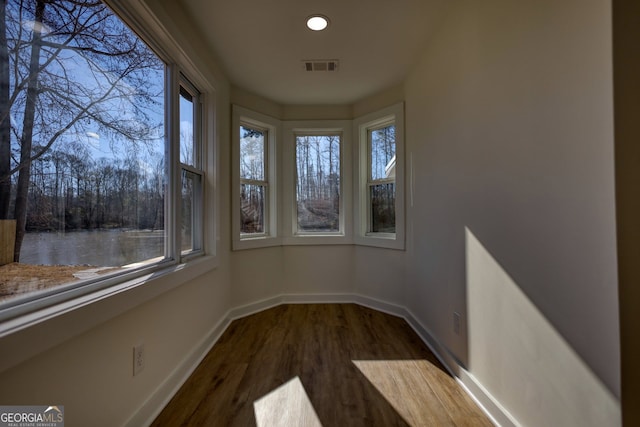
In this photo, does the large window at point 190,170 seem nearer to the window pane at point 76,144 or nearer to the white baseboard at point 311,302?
the window pane at point 76,144

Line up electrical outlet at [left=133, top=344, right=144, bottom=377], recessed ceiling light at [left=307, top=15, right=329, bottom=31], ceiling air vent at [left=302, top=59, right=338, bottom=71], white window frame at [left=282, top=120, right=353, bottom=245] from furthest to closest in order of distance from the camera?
white window frame at [left=282, top=120, right=353, bottom=245]
ceiling air vent at [left=302, top=59, right=338, bottom=71]
recessed ceiling light at [left=307, top=15, right=329, bottom=31]
electrical outlet at [left=133, top=344, right=144, bottom=377]

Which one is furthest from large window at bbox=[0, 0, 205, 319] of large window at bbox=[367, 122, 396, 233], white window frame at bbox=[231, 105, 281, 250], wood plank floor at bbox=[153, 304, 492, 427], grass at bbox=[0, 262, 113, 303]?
large window at bbox=[367, 122, 396, 233]

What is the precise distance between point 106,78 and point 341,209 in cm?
249

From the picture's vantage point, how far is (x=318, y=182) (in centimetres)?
332

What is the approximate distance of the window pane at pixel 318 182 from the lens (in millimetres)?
3322

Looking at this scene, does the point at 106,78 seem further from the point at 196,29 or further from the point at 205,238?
the point at 205,238

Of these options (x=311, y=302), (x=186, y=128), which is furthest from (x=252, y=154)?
(x=311, y=302)

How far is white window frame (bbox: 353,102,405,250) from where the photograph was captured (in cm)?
276

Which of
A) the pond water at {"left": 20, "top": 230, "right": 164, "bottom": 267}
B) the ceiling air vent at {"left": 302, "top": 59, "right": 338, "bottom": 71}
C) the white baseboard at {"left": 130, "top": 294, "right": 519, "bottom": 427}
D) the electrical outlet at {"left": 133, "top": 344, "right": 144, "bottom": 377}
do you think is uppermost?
the ceiling air vent at {"left": 302, "top": 59, "right": 338, "bottom": 71}

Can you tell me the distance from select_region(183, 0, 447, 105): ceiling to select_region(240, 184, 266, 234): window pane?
105 centimetres

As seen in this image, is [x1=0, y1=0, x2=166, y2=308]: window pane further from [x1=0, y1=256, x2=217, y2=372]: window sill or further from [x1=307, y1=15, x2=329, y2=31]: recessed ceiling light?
[x1=307, y1=15, x2=329, y2=31]: recessed ceiling light

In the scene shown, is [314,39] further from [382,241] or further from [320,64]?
[382,241]

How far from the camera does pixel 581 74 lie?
906 millimetres

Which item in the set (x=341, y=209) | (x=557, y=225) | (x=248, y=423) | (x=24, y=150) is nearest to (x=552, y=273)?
(x=557, y=225)
